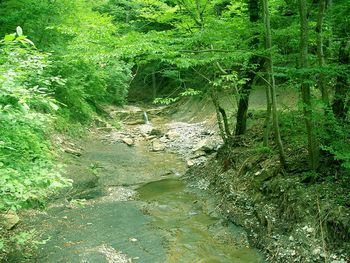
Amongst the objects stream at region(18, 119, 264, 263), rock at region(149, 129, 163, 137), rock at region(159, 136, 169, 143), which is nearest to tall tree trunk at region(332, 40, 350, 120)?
stream at region(18, 119, 264, 263)

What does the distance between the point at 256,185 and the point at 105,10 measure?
21604 mm

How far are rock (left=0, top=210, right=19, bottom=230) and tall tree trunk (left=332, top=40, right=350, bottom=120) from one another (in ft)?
20.2

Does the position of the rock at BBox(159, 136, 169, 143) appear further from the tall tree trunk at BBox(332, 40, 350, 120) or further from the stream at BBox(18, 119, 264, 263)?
the tall tree trunk at BBox(332, 40, 350, 120)

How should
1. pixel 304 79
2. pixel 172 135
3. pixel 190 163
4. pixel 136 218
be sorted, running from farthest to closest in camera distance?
pixel 172 135
pixel 190 163
pixel 136 218
pixel 304 79

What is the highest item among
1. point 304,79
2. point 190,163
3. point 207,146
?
point 304,79

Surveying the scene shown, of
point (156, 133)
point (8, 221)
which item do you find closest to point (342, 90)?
point (8, 221)

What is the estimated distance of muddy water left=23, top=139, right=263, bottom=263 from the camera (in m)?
5.85

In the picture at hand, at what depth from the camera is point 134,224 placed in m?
7.21

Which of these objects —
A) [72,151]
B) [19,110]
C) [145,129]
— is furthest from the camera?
[145,129]

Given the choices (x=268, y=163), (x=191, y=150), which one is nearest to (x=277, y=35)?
(x=268, y=163)

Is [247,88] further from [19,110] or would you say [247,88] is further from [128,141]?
[19,110]

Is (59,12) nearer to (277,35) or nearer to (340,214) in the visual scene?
(277,35)

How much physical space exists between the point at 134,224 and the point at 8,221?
242 centimetres

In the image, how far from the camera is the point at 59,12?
12047 mm
